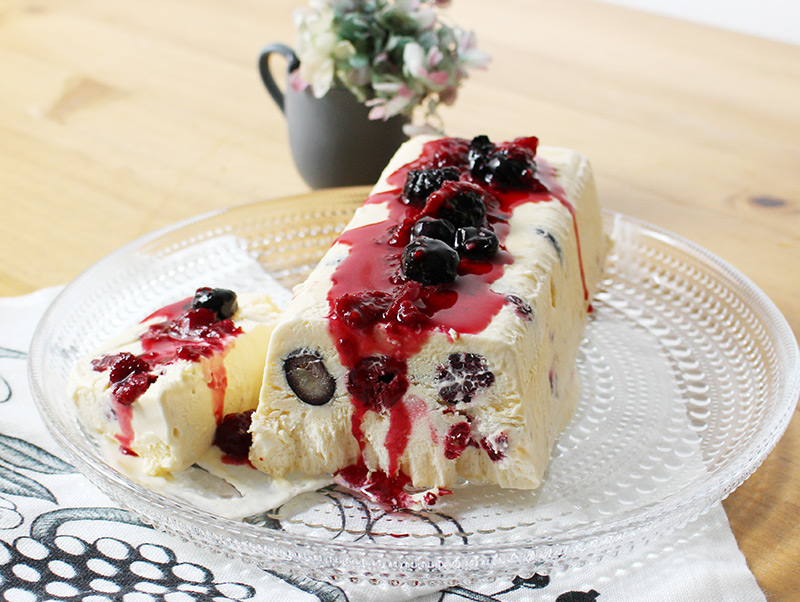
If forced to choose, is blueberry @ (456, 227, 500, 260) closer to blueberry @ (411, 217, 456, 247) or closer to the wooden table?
blueberry @ (411, 217, 456, 247)

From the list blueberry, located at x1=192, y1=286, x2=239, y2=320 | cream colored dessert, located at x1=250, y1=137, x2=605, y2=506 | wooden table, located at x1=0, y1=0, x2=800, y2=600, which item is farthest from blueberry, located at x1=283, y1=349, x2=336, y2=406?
wooden table, located at x1=0, y1=0, x2=800, y2=600

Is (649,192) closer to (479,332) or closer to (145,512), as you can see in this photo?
(479,332)

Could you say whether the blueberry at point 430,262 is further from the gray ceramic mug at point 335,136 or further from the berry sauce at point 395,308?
the gray ceramic mug at point 335,136

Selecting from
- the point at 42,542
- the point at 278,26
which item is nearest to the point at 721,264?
the point at 42,542

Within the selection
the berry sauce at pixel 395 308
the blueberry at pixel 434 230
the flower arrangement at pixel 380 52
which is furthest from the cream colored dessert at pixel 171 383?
the flower arrangement at pixel 380 52

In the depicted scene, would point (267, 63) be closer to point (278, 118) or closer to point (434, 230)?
point (278, 118)

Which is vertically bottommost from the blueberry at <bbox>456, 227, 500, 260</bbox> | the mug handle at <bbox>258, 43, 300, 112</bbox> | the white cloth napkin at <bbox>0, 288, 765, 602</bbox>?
the white cloth napkin at <bbox>0, 288, 765, 602</bbox>

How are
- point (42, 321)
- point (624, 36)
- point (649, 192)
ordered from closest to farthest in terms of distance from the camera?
point (42, 321) < point (649, 192) < point (624, 36)
